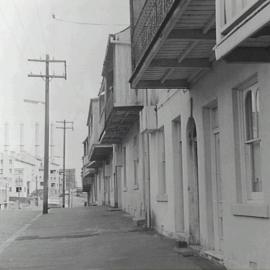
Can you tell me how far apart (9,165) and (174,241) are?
413ft

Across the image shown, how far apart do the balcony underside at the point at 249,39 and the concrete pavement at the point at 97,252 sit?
12.7ft

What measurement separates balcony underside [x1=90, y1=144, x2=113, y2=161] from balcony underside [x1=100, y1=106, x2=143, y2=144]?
508 centimetres

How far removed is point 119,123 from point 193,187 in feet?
33.2

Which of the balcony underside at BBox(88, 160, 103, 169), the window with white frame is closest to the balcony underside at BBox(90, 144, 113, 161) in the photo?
the balcony underside at BBox(88, 160, 103, 169)

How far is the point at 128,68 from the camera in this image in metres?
19.9

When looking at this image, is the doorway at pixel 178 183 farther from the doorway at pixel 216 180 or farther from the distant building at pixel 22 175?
the distant building at pixel 22 175

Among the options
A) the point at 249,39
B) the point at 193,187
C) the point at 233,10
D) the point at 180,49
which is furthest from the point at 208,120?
the point at 233,10

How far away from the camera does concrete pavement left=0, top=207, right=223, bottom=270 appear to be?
33.6ft

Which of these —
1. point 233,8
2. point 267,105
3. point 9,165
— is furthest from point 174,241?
point 9,165

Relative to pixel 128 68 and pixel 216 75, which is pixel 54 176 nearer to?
pixel 128 68

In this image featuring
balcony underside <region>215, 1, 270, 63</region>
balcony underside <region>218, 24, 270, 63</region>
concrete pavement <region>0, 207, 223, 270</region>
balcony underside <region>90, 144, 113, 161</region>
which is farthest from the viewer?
balcony underside <region>90, 144, 113, 161</region>

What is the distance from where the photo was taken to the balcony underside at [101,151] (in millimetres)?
32138

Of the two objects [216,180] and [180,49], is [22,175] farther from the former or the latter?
[180,49]

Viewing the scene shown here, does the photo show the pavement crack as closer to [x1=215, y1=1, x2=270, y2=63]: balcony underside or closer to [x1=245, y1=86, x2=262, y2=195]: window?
[x1=245, y1=86, x2=262, y2=195]: window
